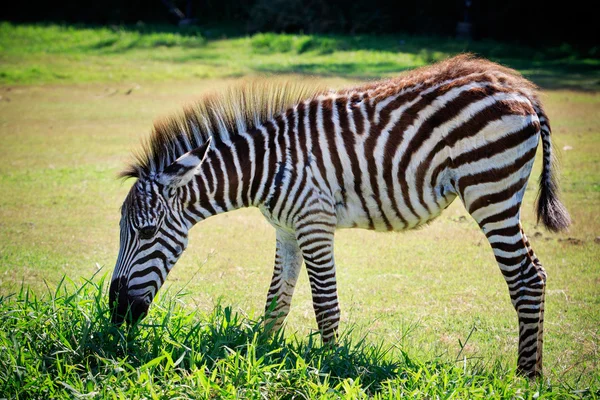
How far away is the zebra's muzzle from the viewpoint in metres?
4.54

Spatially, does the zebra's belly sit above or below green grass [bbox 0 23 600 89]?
below

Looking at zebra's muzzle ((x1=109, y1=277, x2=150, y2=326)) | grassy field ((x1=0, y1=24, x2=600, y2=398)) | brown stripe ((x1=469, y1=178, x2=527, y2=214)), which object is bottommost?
grassy field ((x1=0, y1=24, x2=600, y2=398))

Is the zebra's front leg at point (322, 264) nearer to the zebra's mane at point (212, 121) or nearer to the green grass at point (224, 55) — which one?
the zebra's mane at point (212, 121)

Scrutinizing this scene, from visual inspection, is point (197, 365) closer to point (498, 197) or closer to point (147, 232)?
point (147, 232)

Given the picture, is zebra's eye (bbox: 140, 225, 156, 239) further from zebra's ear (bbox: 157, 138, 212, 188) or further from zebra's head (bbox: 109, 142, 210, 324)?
zebra's ear (bbox: 157, 138, 212, 188)

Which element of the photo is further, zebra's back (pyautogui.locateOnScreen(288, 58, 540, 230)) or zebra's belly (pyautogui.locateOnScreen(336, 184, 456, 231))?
zebra's belly (pyautogui.locateOnScreen(336, 184, 456, 231))

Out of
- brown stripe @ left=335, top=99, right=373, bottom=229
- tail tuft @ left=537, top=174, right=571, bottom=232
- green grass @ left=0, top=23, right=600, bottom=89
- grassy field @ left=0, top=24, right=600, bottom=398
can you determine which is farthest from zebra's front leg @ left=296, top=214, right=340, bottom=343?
green grass @ left=0, top=23, right=600, bottom=89

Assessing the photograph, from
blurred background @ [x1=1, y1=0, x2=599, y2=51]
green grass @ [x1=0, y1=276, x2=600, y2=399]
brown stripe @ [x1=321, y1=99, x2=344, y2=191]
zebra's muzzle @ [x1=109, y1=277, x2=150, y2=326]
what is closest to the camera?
green grass @ [x1=0, y1=276, x2=600, y2=399]

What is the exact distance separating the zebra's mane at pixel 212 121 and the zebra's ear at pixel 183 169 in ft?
0.86

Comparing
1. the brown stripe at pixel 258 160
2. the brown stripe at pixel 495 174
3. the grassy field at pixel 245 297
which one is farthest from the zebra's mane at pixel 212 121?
the brown stripe at pixel 495 174

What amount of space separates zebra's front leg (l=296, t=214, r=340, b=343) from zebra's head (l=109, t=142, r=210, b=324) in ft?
3.03

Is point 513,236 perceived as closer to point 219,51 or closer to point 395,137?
point 395,137

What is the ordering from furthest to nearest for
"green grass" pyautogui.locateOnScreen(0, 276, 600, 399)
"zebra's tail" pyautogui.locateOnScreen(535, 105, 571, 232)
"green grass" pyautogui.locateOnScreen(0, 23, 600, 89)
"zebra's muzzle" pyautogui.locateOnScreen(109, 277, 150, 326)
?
"green grass" pyautogui.locateOnScreen(0, 23, 600, 89) → "zebra's tail" pyautogui.locateOnScreen(535, 105, 571, 232) → "zebra's muzzle" pyautogui.locateOnScreen(109, 277, 150, 326) → "green grass" pyautogui.locateOnScreen(0, 276, 600, 399)

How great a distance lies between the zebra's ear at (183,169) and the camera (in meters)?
4.63
